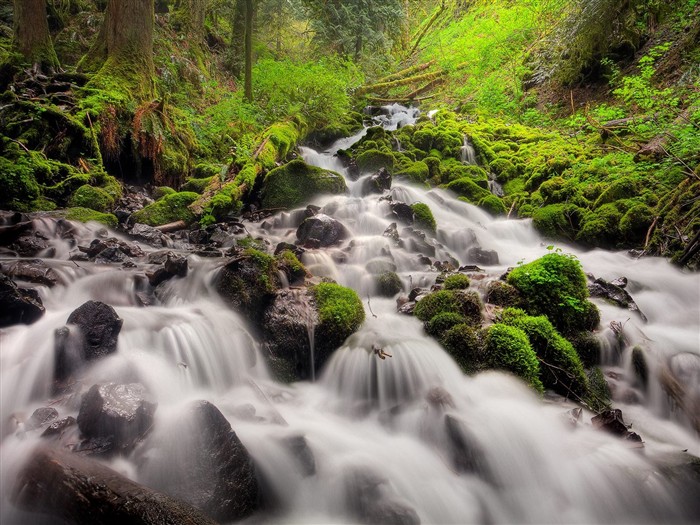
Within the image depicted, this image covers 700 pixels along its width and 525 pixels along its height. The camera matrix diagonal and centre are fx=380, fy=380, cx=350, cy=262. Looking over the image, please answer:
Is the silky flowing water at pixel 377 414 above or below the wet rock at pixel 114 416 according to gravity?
below

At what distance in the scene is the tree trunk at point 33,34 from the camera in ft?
27.1

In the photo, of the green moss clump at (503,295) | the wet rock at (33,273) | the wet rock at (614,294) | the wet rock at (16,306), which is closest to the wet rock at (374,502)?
the green moss clump at (503,295)

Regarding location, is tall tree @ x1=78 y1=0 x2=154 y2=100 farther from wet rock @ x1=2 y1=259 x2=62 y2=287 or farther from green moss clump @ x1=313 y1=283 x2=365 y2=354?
green moss clump @ x1=313 y1=283 x2=365 y2=354

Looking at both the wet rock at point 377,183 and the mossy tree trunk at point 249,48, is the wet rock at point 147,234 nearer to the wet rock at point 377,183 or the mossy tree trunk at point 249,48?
the wet rock at point 377,183

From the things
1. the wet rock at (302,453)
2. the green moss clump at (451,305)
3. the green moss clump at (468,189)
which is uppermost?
the green moss clump at (468,189)

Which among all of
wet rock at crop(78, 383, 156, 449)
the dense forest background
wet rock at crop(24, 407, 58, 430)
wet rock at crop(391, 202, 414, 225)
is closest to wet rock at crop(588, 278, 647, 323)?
the dense forest background

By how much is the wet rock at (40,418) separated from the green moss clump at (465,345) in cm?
384

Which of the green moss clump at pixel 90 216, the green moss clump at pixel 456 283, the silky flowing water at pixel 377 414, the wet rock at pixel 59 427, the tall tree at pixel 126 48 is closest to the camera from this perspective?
the wet rock at pixel 59 427

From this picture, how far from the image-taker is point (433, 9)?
35031 millimetres

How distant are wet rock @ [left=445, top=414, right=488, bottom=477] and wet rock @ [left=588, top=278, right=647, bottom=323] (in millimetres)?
3524

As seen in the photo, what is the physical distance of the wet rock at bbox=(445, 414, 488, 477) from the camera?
343 centimetres

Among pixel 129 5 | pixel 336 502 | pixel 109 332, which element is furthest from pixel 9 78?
pixel 336 502

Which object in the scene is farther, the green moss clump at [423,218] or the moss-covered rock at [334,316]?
the green moss clump at [423,218]

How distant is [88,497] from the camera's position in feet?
6.74
